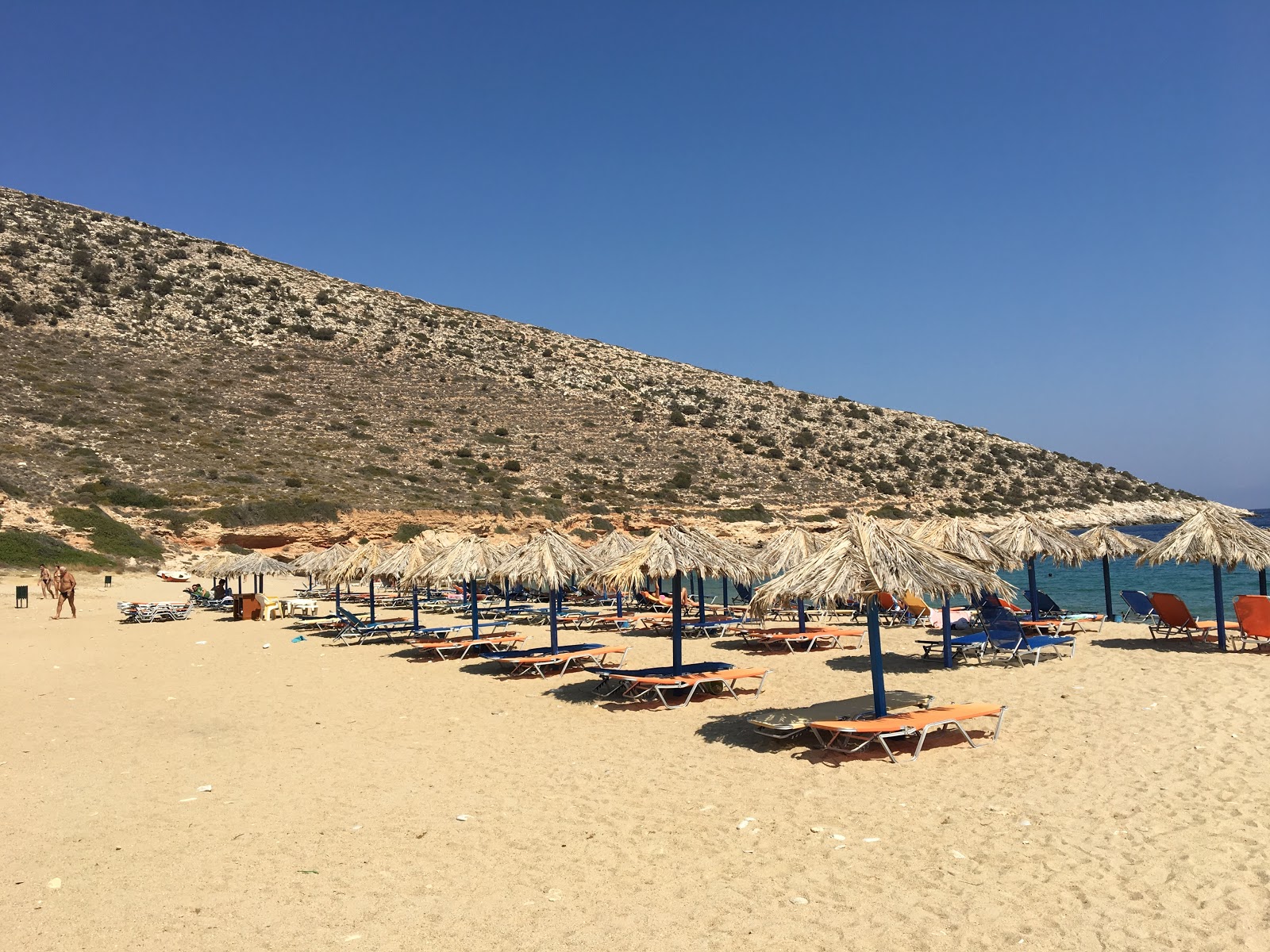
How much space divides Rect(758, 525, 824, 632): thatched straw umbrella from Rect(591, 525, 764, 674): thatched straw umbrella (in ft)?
12.8

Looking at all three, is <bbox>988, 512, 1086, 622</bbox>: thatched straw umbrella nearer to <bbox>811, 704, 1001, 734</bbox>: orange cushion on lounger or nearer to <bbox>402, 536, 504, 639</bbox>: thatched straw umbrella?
<bbox>811, 704, 1001, 734</bbox>: orange cushion on lounger

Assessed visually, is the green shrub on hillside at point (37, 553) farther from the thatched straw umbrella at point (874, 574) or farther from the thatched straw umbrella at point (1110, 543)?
the thatched straw umbrella at point (1110, 543)

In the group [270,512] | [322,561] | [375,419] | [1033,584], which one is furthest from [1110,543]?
[375,419]

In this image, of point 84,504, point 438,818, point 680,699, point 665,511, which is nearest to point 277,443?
point 84,504

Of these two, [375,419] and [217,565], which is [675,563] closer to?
[217,565]

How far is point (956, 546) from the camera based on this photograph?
12547 mm

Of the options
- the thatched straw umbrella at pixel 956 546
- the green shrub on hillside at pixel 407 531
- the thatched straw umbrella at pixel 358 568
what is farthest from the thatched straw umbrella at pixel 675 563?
the green shrub on hillside at pixel 407 531

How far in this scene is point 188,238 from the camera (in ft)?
192

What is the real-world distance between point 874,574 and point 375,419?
39109mm

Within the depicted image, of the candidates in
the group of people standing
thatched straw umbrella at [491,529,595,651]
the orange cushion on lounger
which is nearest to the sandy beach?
the orange cushion on lounger

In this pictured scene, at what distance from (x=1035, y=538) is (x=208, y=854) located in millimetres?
13261

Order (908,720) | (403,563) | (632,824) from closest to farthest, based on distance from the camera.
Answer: (632,824) < (908,720) < (403,563)

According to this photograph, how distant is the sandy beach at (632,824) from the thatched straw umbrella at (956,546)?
91 centimetres

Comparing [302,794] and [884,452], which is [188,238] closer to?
[884,452]
